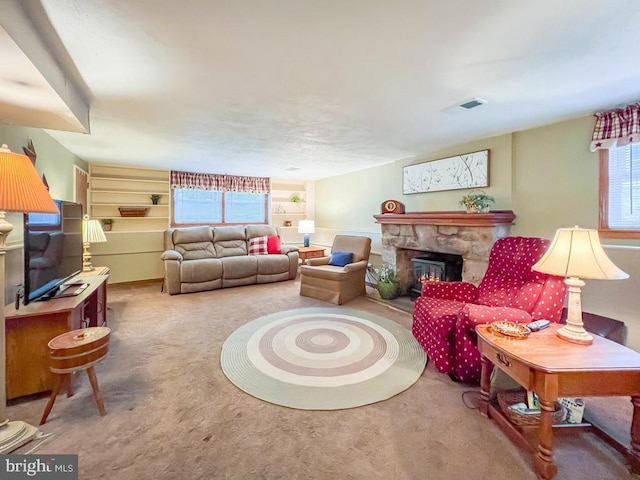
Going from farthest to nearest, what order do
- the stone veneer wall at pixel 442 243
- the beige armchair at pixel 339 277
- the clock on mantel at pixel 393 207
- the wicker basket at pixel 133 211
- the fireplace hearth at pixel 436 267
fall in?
the wicker basket at pixel 133 211
the clock on mantel at pixel 393 207
the beige armchair at pixel 339 277
the fireplace hearth at pixel 436 267
the stone veneer wall at pixel 442 243

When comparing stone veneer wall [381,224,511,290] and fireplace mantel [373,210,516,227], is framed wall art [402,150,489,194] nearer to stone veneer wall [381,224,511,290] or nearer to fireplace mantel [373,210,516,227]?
fireplace mantel [373,210,516,227]

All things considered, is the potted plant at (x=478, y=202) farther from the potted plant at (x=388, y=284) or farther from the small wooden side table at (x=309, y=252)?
the small wooden side table at (x=309, y=252)

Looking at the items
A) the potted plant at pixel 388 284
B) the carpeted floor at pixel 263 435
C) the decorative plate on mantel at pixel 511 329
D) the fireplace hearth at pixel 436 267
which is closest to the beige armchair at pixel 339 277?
the potted plant at pixel 388 284

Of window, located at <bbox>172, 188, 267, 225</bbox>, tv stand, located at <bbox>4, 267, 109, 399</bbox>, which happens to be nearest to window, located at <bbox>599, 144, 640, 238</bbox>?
tv stand, located at <bbox>4, 267, 109, 399</bbox>

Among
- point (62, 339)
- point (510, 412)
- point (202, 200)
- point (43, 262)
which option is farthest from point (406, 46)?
point (202, 200)

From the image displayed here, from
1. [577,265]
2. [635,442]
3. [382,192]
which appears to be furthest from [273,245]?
[635,442]

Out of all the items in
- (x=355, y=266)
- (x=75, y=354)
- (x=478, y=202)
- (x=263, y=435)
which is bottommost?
(x=263, y=435)

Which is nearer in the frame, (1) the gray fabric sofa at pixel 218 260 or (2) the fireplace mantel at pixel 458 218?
(2) the fireplace mantel at pixel 458 218

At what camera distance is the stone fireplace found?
3.12m

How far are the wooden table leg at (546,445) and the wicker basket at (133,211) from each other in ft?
19.9

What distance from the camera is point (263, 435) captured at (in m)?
1.61

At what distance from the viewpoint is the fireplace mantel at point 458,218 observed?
305 centimetres

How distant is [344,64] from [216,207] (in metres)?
5.02

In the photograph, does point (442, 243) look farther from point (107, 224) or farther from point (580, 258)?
point (107, 224)
